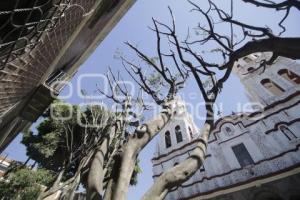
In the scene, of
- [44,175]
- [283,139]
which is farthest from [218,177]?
[44,175]

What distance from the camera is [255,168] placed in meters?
16.7

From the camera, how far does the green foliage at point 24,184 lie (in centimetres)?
916

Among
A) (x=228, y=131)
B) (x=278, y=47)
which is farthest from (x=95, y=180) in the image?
(x=228, y=131)

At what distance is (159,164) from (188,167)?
21118 mm

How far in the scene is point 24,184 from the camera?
9438 millimetres

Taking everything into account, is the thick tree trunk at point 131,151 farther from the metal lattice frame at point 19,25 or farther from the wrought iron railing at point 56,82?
the wrought iron railing at point 56,82

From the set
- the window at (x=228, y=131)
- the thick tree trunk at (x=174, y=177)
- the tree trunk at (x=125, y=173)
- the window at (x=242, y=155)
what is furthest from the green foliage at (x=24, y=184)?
the window at (x=228, y=131)

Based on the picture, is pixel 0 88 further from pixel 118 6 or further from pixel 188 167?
pixel 118 6

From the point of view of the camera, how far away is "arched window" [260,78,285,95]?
20.0 m

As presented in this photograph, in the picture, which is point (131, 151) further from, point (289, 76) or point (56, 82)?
point (289, 76)

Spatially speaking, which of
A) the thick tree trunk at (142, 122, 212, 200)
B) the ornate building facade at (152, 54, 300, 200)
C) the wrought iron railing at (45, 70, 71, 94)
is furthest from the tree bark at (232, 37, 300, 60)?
the ornate building facade at (152, 54, 300, 200)

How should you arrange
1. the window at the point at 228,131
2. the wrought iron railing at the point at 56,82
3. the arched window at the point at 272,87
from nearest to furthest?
the wrought iron railing at the point at 56,82 < the arched window at the point at 272,87 < the window at the point at 228,131

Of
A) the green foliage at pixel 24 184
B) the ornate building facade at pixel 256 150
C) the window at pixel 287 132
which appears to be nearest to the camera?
the green foliage at pixel 24 184

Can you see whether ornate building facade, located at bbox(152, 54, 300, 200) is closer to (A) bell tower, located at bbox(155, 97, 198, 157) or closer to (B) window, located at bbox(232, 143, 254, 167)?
(B) window, located at bbox(232, 143, 254, 167)
